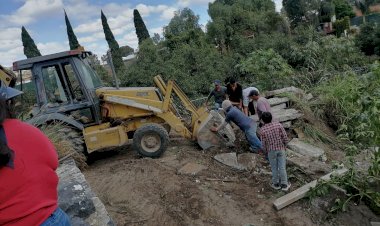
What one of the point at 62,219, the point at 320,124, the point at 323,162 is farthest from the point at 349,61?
the point at 62,219

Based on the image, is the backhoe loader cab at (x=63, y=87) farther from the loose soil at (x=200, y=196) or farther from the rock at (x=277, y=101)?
the rock at (x=277, y=101)

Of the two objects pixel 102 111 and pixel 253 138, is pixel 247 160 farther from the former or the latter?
pixel 102 111

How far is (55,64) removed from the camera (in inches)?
320

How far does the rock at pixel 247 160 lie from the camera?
7.55m

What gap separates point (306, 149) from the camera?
8195mm

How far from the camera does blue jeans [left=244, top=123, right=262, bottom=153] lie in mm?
8148

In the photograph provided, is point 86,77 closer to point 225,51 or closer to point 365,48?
point 225,51

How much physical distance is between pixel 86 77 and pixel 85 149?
153 cm

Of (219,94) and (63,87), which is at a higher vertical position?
(63,87)

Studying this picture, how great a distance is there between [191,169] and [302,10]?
39332 mm

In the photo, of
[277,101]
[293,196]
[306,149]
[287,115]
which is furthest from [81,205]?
[277,101]

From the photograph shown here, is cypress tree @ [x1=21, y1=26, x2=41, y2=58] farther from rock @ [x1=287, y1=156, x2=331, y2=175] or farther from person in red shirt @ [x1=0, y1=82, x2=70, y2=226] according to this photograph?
person in red shirt @ [x1=0, y1=82, x2=70, y2=226]

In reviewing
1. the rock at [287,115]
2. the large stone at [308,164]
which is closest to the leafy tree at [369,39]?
the rock at [287,115]

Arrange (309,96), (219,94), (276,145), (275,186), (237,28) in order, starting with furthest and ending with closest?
(237,28)
(309,96)
(219,94)
(275,186)
(276,145)
